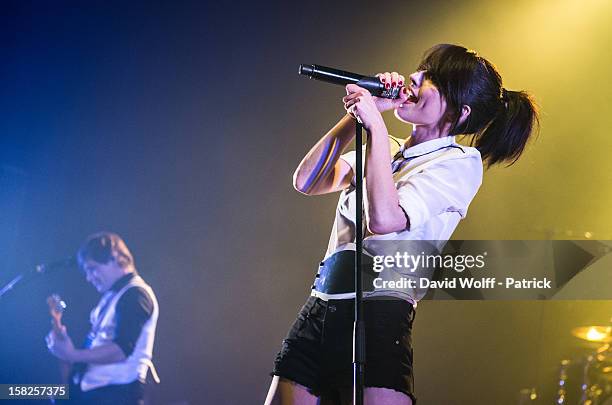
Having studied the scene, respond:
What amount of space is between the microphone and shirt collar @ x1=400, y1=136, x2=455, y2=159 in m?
1.27

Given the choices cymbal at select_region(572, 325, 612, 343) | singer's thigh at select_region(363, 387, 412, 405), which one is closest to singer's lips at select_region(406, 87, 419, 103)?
singer's thigh at select_region(363, 387, 412, 405)

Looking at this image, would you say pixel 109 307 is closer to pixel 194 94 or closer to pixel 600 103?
pixel 194 94

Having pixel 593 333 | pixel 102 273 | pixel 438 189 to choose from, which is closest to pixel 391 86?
pixel 438 189

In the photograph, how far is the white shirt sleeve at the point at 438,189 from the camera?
160 cm

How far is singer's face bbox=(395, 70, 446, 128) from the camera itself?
183cm

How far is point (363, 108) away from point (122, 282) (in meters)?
1.23

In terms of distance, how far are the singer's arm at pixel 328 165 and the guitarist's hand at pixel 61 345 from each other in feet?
3.30

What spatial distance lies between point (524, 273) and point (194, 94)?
1.29 metres

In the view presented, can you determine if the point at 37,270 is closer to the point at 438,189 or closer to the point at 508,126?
the point at 438,189

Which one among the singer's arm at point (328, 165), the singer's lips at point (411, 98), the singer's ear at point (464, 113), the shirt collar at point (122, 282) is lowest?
the shirt collar at point (122, 282)

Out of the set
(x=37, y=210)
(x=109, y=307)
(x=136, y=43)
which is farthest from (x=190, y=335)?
(x=136, y=43)

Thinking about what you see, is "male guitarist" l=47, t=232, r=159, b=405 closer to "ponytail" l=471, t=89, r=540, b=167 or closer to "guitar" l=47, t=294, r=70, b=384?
"guitar" l=47, t=294, r=70, b=384

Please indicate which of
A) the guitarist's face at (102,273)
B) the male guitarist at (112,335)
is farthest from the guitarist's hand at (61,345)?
the guitarist's face at (102,273)

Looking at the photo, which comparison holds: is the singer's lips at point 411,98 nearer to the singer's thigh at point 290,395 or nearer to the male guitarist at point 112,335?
the singer's thigh at point 290,395
